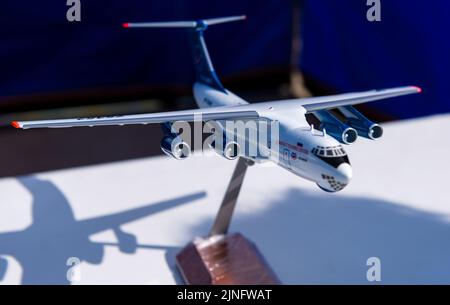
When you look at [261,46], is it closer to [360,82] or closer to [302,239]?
[360,82]

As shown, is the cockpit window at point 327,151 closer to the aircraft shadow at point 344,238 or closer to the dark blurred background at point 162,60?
the aircraft shadow at point 344,238

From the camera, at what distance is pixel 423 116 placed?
16.4 meters

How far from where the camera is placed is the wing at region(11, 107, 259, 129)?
21.9ft

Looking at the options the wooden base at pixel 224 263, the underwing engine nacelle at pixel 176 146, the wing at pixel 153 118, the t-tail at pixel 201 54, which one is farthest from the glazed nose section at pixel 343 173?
the t-tail at pixel 201 54

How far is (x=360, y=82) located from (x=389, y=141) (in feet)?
12.4

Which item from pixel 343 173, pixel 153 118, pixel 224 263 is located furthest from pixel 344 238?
pixel 153 118

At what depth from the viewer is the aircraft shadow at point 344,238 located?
9781 mm

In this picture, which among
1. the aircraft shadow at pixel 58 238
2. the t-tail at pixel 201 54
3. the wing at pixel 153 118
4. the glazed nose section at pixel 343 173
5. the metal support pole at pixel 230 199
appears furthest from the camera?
the aircraft shadow at pixel 58 238

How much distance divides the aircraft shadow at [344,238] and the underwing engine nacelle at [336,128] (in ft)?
9.90

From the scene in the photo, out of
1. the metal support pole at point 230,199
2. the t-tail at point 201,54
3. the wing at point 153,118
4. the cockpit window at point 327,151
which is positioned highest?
the t-tail at point 201,54

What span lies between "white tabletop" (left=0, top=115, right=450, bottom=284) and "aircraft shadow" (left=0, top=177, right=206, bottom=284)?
0.07 ft

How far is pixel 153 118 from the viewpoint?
7.13m

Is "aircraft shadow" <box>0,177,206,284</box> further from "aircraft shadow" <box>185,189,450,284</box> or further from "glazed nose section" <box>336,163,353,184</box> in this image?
"glazed nose section" <box>336,163,353,184</box>
